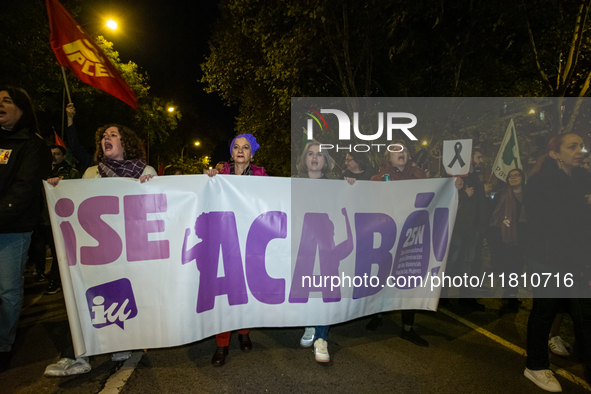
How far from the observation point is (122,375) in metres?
2.62

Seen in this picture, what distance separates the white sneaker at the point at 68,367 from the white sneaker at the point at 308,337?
5.64 feet

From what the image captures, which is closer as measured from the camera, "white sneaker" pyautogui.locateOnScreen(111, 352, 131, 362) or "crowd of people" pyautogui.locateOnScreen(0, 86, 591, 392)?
"crowd of people" pyautogui.locateOnScreen(0, 86, 591, 392)

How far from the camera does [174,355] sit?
2.97m

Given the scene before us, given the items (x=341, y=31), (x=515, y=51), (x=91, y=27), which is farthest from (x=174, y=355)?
(x=91, y=27)

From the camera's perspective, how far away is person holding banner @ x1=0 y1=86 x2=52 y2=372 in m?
2.64

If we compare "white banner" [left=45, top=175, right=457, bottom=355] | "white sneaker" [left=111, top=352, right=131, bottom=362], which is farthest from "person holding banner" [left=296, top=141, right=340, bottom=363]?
"white sneaker" [left=111, top=352, right=131, bottom=362]

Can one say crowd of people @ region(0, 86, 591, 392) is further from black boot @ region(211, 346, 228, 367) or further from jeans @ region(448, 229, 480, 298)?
jeans @ region(448, 229, 480, 298)

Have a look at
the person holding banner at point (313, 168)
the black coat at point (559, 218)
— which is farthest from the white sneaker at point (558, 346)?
the person holding banner at point (313, 168)

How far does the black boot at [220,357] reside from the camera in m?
2.79

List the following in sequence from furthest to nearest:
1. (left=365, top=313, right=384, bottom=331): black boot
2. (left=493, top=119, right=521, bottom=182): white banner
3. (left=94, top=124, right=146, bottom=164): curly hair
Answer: (left=493, top=119, right=521, bottom=182): white banner
(left=365, top=313, right=384, bottom=331): black boot
(left=94, top=124, right=146, bottom=164): curly hair

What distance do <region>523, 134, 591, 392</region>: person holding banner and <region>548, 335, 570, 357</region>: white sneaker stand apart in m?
0.61

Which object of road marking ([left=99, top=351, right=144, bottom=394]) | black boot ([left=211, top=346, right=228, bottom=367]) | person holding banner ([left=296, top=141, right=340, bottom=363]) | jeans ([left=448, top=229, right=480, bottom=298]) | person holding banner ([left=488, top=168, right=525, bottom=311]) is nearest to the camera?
road marking ([left=99, top=351, right=144, bottom=394])

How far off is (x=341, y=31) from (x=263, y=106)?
542 centimetres

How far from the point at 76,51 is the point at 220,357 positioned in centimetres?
441
